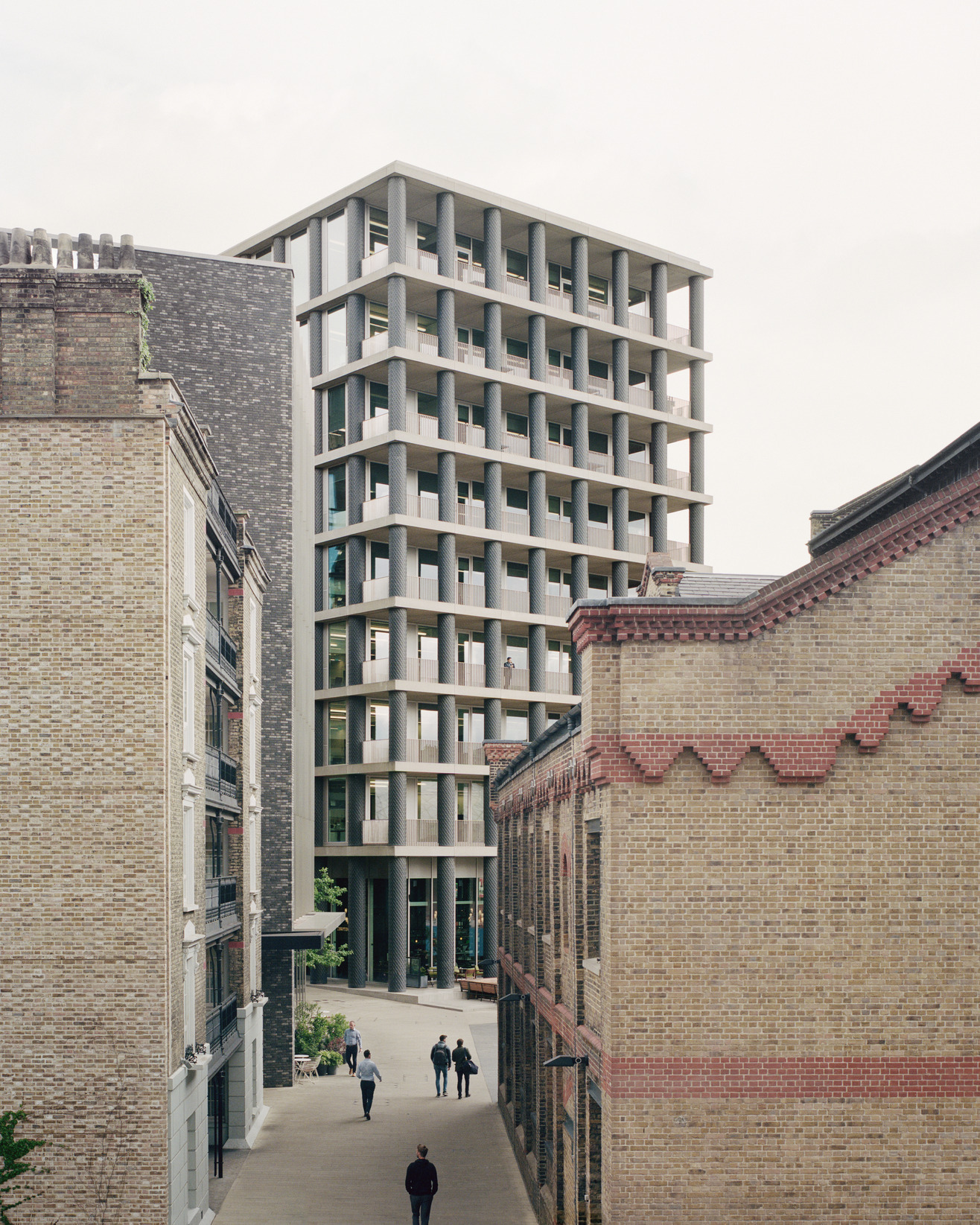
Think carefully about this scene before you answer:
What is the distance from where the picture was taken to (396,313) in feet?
158

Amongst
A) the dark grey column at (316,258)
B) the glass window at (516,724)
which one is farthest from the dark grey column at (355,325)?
the glass window at (516,724)

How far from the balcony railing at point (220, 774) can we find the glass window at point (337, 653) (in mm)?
24536

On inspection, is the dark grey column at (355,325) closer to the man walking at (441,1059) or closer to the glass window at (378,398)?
the glass window at (378,398)

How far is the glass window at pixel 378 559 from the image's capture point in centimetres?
4984

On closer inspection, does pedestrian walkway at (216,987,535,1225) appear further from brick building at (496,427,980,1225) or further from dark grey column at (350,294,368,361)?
dark grey column at (350,294,368,361)

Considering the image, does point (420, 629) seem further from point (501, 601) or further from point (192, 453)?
point (192, 453)

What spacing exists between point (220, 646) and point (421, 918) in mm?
27394

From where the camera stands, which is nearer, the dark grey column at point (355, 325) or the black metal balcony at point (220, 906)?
the black metal balcony at point (220, 906)

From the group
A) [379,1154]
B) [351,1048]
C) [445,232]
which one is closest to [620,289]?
[445,232]

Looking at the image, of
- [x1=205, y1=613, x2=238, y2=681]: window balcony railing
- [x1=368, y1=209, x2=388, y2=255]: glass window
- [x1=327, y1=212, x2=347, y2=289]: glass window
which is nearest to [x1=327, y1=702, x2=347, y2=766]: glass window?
[x1=327, y1=212, x2=347, y2=289]: glass window

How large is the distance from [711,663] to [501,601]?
37.9 metres

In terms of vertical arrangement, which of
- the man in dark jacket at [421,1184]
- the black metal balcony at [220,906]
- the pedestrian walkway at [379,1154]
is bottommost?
the pedestrian walkway at [379,1154]

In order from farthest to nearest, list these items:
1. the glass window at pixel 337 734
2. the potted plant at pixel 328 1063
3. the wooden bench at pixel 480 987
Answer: the glass window at pixel 337 734 → the wooden bench at pixel 480 987 → the potted plant at pixel 328 1063

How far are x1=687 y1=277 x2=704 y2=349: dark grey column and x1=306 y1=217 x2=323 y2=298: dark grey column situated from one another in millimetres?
17800
